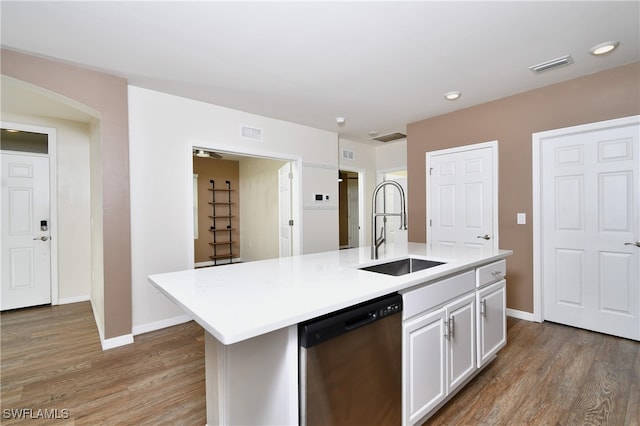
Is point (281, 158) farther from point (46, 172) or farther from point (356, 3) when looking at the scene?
point (46, 172)

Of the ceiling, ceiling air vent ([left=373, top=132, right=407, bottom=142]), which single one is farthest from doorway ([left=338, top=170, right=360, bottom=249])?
the ceiling

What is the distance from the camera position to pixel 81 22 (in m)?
1.97

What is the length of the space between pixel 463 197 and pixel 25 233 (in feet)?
18.5

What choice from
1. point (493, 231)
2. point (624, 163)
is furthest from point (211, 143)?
point (624, 163)

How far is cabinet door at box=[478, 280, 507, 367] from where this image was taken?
79.4 inches

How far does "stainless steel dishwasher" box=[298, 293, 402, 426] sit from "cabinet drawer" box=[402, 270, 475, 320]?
0.09 metres

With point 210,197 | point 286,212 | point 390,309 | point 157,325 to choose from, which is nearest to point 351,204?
point 210,197

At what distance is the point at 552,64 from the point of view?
260cm

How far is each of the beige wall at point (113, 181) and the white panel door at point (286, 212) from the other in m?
2.18

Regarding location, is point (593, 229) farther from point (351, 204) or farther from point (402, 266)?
point (351, 204)

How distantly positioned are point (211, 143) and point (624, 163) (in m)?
4.23

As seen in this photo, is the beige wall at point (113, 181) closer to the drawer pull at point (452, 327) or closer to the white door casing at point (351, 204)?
the drawer pull at point (452, 327)

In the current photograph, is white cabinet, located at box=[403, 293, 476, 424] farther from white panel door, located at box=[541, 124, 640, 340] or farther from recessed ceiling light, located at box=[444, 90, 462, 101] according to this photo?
recessed ceiling light, located at box=[444, 90, 462, 101]

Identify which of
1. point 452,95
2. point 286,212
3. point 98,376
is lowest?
point 98,376
